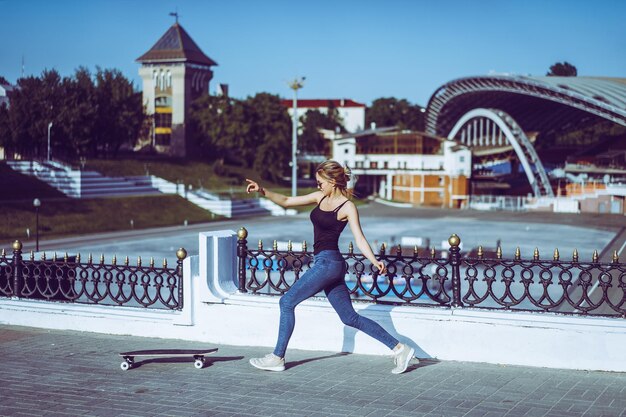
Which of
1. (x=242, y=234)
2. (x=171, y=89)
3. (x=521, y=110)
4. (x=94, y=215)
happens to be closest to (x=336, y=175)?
(x=242, y=234)

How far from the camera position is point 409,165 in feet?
298

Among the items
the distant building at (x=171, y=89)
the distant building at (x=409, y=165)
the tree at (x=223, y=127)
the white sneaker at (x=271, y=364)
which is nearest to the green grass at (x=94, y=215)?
the tree at (x=223, y=127)

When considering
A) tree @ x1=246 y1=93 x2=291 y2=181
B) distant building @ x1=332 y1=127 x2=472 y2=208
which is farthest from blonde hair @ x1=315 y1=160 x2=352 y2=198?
distant building @ x1=332 y1=127 x2=472 y2=208

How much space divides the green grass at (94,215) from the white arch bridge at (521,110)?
4033 centimetres

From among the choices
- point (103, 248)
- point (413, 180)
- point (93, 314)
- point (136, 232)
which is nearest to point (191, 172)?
point (413, 180)

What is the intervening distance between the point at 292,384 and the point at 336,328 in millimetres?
1682

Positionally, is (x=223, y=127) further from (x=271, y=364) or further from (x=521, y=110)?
(x=271, y=364)

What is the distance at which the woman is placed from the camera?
8.17m

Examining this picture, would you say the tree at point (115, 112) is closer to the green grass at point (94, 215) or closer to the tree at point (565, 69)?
the green grass at point (94, 215)

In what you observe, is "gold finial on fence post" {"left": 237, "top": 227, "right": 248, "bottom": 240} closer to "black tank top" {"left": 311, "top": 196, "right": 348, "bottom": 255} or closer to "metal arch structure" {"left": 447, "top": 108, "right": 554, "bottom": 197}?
"black tank top" {"left": 311, "top": 196, "right": 348, "bottom": 255}

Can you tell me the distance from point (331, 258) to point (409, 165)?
274 feet

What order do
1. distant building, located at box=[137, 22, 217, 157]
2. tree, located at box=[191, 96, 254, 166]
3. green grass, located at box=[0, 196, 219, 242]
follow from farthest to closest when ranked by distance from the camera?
distant building, located at box=[137, 22, 217, 157] → tree, located at box=[191, 96, 254, 166] → green grass, located at box=[0, 196, 219, 242]

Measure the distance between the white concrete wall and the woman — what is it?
1015mm

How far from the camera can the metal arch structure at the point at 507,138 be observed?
9219 cm
